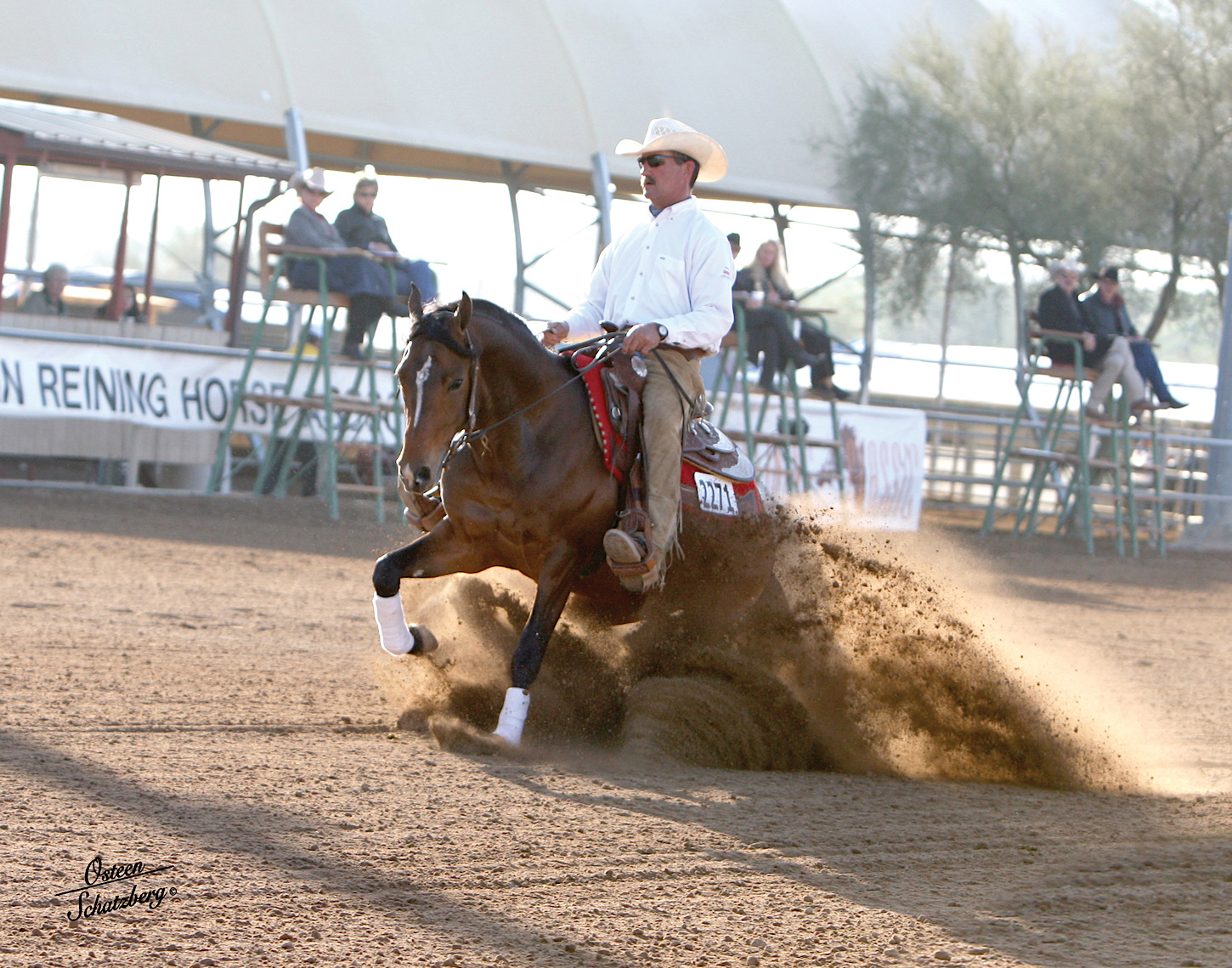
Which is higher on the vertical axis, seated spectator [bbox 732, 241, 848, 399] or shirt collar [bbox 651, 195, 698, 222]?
seated spectator [bbox 732, 241, 848, 399]

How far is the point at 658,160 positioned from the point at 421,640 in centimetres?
228

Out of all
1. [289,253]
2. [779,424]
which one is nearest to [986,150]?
[779,424]

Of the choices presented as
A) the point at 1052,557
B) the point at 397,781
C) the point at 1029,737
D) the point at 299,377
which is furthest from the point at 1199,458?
the point at 397,781

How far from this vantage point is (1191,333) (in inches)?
1296

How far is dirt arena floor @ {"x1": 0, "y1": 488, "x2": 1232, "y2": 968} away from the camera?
3.71m

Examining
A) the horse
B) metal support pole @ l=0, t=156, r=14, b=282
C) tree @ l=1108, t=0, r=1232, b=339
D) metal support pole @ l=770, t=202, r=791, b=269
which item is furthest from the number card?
tree @ l=1108, t=0, r=1232, b=339

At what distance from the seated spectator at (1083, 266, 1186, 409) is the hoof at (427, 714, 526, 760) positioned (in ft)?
41.7

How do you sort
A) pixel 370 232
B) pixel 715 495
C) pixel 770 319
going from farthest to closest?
pixel 770 319
pixel 370 232
pixel 715 495

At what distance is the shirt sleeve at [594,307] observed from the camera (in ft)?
22.2

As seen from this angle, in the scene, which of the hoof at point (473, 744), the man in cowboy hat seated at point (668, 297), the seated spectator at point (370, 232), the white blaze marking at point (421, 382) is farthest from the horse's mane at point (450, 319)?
the seated spectator at point (370, 232)

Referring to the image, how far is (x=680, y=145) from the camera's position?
6.39m

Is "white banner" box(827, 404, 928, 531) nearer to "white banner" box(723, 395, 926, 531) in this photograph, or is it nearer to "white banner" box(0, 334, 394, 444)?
"white banner" box(723, 395, 926, 531)

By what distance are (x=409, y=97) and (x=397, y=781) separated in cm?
1755

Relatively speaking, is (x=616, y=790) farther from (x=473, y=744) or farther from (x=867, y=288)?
(x=867, y=288)
